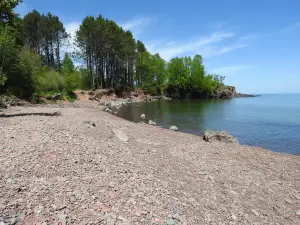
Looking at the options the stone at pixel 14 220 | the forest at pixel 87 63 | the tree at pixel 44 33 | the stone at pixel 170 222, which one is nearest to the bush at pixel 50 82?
the forest at pixel 87 63

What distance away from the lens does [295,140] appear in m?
24.6

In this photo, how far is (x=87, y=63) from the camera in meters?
77.6

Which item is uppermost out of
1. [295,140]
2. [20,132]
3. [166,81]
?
[166,81]

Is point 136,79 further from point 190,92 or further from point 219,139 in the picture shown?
point 219,139

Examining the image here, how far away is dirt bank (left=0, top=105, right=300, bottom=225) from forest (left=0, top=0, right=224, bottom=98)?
1547 centimetres

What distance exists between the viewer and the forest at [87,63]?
40531 millimetres

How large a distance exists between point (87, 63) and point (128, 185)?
7445cm

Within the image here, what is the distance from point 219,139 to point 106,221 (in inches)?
631

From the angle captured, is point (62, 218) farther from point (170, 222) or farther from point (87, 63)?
point (87, 63)

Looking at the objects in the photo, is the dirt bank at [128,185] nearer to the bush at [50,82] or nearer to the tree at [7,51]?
the tree at [7,51]

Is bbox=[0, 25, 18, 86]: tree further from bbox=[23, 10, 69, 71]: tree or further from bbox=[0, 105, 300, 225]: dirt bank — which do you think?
bbox=[23, 10, 69, 71]: tree

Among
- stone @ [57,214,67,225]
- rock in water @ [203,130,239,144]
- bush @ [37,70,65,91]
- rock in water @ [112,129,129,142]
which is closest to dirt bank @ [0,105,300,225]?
stone @ [57,214,67,225]

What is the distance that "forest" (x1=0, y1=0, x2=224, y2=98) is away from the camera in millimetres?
40531

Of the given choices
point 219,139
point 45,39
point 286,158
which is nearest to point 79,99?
point 45,39
